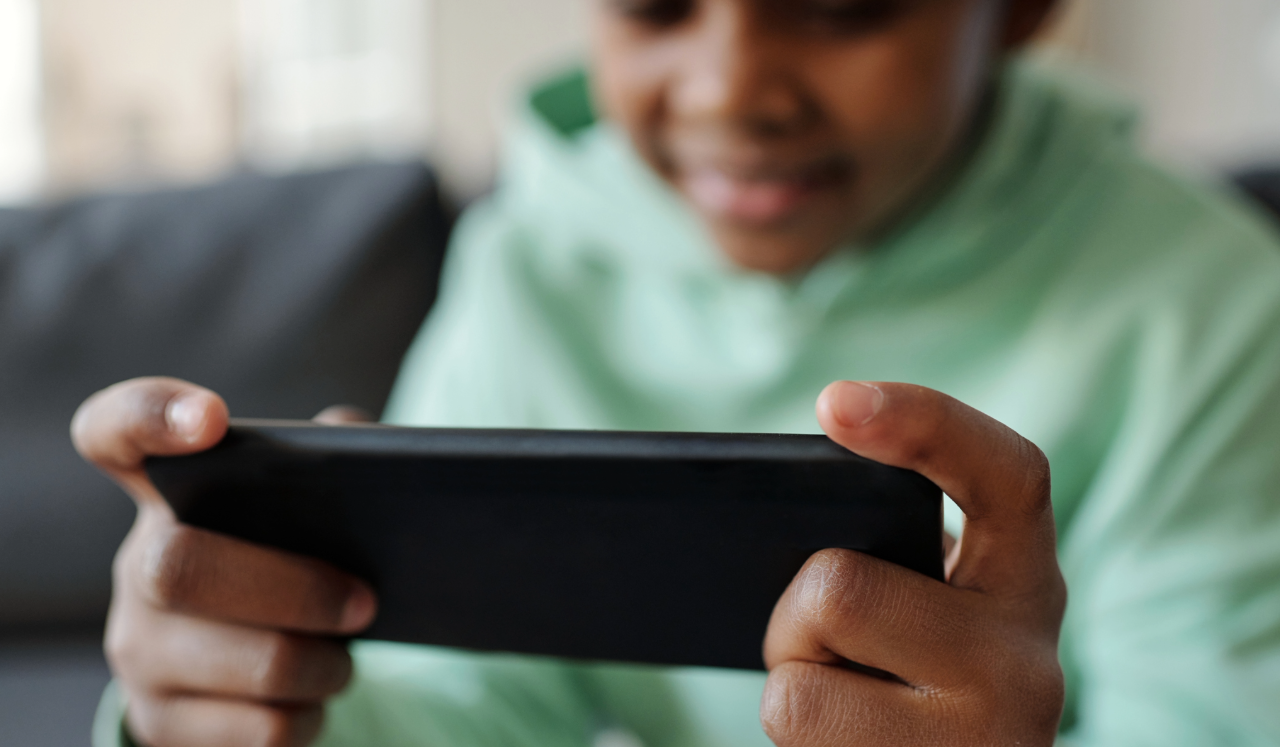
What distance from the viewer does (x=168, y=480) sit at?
1.10ft

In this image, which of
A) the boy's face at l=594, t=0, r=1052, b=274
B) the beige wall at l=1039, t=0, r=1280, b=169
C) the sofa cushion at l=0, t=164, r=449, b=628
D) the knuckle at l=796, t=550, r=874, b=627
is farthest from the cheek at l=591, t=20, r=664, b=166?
the beige wall at l=1039, t=0, r=1280, b=169

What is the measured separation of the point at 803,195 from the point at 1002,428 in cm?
26

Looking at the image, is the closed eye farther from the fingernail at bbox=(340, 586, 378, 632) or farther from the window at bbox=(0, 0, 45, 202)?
the window at bbox=(0, 0, 45, 202)

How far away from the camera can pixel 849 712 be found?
29cm

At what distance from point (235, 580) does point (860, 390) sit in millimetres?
246

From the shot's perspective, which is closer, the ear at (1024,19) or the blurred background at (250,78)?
the ear at (1024,19)

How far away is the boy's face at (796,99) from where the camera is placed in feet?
1.51

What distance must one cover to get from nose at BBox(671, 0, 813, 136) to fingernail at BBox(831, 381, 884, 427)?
243 millimetres

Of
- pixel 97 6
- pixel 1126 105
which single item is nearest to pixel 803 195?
pixel 1126 105

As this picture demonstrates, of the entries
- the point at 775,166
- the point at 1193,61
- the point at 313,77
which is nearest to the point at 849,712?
the point at 775,166

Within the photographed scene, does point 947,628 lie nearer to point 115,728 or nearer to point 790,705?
point 790,705

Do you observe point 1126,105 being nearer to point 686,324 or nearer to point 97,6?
point 686,324

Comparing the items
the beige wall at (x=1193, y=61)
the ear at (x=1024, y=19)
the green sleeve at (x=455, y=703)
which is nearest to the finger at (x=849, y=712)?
the green sleeve at (x=455, y=703)

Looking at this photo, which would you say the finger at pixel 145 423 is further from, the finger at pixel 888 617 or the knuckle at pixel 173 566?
the finger at pixel 888 617
